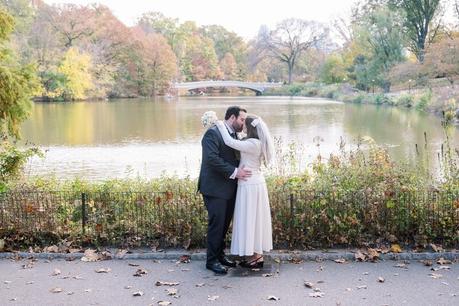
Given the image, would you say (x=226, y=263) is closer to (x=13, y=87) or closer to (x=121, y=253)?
(x=121, y=253)

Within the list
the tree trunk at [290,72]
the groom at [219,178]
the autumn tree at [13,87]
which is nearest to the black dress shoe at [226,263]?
the groom at [219,178]

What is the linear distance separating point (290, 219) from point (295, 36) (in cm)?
7246

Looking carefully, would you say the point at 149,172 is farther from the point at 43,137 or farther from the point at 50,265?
the point at 43,137

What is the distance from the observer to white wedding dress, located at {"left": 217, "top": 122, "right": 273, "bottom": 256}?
189 inches

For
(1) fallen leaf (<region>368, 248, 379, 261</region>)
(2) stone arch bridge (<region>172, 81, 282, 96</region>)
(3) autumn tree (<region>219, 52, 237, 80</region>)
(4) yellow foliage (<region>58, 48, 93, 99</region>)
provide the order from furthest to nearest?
(3) autumn tree (<region>219, 52, 237, 80</region>)
(2) stone arch bridge (<region>172, 81, 282, 96</region>)
(4) yellow foliage (<region>58, 48, 93, 99</region>)
(1) fallen leaf (<region>368, 248, 379, 261</region>)

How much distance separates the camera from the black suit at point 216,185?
4746 mm

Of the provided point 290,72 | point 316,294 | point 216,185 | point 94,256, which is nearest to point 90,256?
point 94,256

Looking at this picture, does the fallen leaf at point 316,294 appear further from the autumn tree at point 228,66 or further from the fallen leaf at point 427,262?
the autumn tree at point 228,66

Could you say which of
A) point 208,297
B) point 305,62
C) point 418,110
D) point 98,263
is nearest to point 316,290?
point 208,297

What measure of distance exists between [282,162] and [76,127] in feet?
60.2

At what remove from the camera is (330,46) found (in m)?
78.3

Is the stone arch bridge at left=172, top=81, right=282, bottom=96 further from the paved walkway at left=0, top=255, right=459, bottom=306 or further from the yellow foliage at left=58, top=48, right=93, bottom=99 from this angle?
the paved walkway at left=0, top=255, right=459, bottom=306

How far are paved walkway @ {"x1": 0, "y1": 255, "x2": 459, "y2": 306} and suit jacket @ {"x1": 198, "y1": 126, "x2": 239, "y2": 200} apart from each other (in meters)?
0.72

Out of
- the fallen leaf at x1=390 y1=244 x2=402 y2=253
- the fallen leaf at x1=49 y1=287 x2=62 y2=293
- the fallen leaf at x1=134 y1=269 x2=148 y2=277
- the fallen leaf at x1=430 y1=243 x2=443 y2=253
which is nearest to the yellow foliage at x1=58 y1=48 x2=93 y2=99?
the fallen leaf at x1=134 y1=269 x2=148 y2=277
